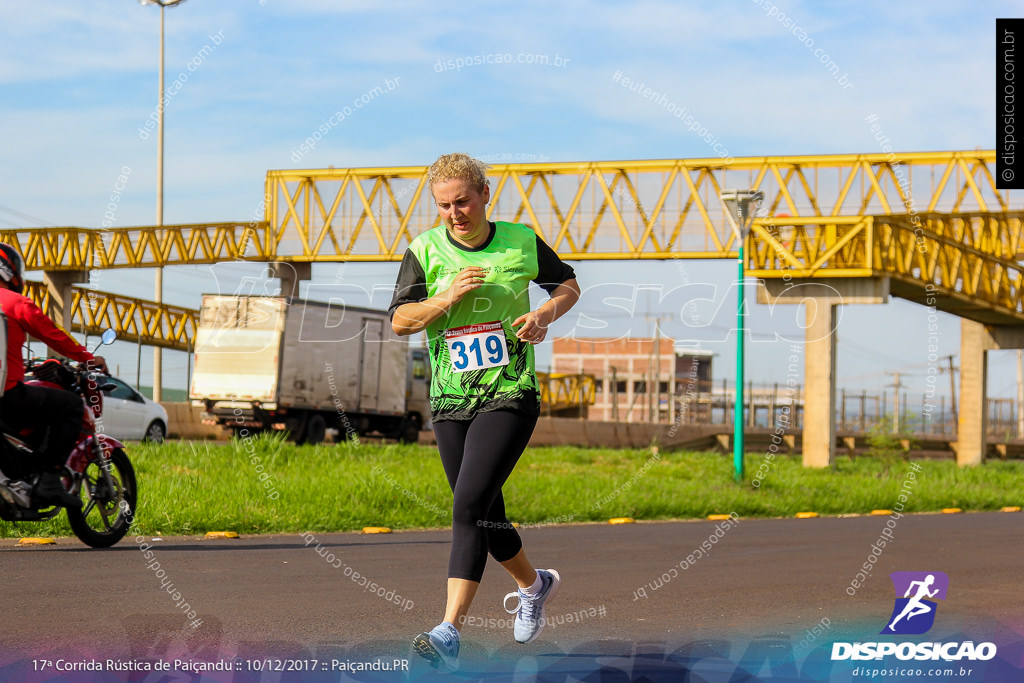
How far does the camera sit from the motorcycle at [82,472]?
366 inches

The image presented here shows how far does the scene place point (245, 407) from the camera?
32688 mm

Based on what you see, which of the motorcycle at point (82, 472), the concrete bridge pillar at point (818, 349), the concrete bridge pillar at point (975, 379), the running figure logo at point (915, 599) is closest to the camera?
the running figure logo at point (915, 599)

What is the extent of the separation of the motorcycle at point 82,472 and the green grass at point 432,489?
1330 millimetres

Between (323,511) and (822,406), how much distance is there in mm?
17230

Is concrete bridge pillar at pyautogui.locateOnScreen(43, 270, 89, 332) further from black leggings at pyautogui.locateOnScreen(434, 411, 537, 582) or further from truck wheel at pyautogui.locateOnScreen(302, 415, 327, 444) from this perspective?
Result: black leggings at pyautogui.locateOnScreen(434, 411, 537, 582)

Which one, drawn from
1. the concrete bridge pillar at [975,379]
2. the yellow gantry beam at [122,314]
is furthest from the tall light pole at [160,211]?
the concrete bridge pillar at [975,379]

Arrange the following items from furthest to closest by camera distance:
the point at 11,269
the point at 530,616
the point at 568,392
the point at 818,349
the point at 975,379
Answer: the point at 568,392 → the point at 975,379 → the point at 818,349 → the point at 11,269 → the point at 530,616

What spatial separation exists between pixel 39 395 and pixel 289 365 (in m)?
23.9

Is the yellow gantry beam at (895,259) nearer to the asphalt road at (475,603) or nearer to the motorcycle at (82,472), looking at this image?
the asphalt road at (475,603)

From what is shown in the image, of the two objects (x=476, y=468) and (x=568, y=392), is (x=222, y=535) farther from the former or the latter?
(x=568, y=392)

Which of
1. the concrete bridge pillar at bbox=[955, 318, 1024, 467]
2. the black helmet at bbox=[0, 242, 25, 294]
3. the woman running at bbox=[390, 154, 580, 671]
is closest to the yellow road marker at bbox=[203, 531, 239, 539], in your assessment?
the black helmet at bbox=[0, 242, 25, 294]

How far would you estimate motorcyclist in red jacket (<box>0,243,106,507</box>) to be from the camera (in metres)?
9.18

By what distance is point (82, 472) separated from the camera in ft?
32.1

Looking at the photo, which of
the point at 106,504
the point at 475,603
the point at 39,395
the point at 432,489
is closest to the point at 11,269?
the point at 39,395
